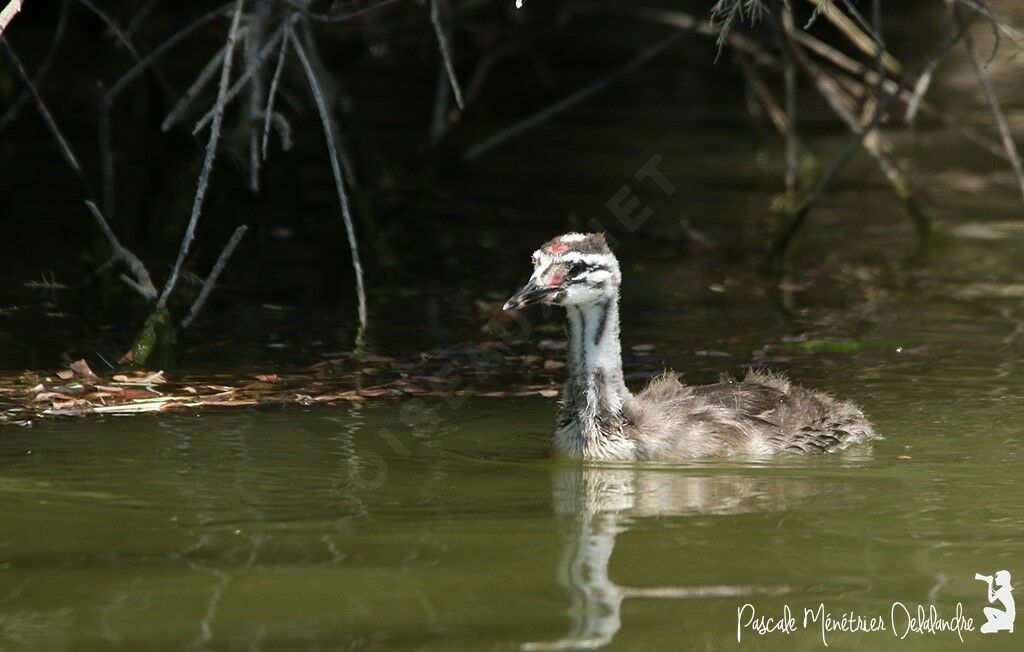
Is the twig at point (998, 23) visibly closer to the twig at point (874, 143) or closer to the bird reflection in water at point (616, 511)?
the twig at point (874, 143)

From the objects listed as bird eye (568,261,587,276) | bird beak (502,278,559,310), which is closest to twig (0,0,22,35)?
bird beak (502,278,559,310)

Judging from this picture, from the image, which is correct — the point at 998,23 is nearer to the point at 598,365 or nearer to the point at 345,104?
the point at 598,365

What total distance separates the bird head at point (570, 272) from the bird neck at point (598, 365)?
0.47ft

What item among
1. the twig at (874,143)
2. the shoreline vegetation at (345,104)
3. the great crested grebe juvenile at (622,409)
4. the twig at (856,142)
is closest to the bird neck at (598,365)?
the great crested grebe juvenile at (622,409)

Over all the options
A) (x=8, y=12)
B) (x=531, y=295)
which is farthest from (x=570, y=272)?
(x=8, y=12)

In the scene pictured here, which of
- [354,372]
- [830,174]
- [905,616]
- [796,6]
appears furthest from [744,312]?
[796,6]

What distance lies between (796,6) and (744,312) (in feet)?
44.9

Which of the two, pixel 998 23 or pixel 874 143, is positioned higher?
pixel 998 23

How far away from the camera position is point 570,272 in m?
8.55

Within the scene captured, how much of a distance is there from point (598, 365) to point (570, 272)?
536 millimetres

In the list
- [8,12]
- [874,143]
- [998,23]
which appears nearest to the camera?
[8,12]

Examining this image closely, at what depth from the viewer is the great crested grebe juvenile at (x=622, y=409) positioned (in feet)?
28.1

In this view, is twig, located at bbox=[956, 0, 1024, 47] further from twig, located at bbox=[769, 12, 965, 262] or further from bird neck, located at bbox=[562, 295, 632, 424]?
bird neck, located at bbox=[562, 295, 632, 424]

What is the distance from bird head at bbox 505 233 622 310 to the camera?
8508 mm
